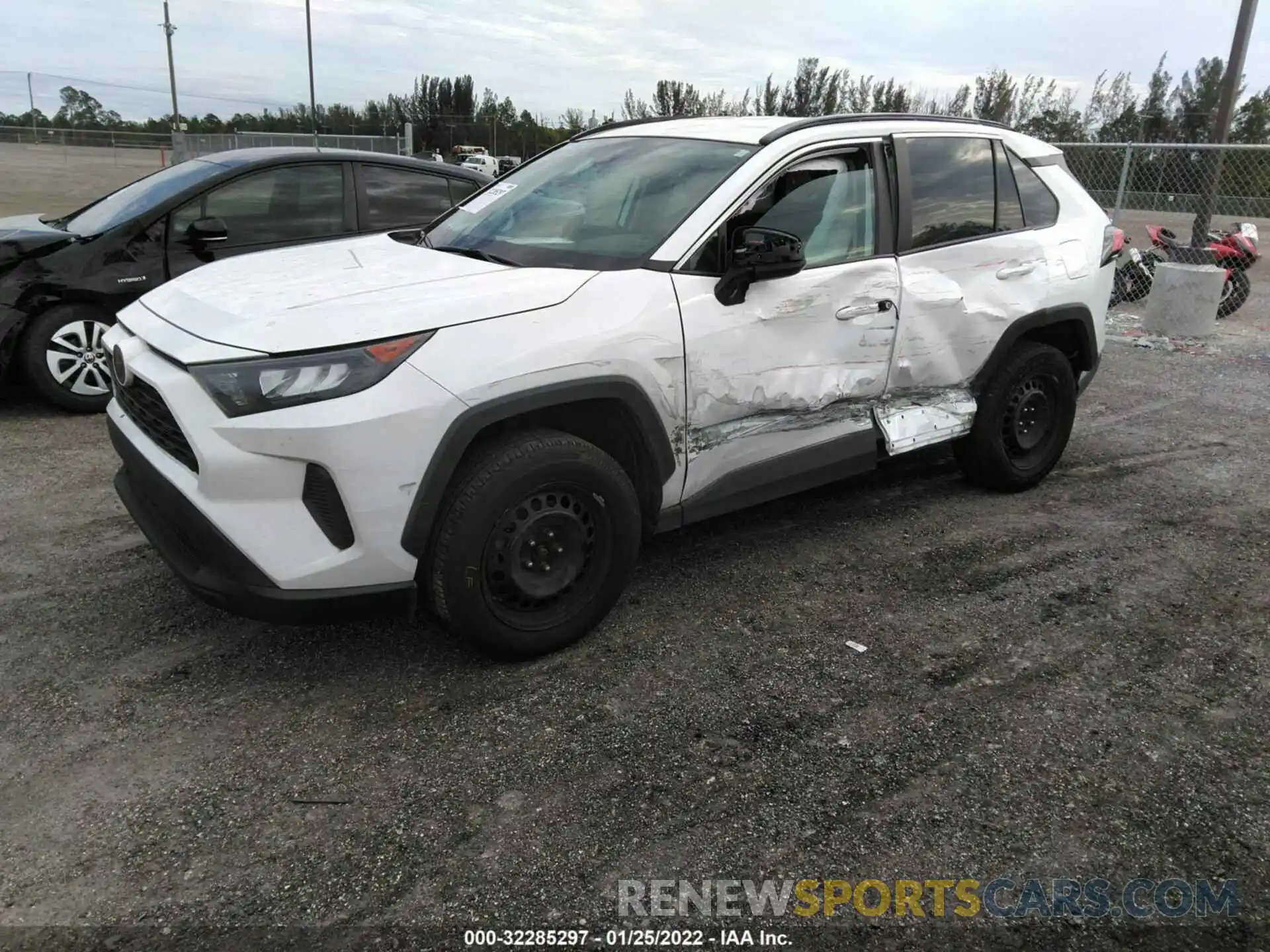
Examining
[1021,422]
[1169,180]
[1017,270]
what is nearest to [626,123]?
[1017,270]

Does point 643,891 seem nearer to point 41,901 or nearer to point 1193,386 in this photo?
point 41,901

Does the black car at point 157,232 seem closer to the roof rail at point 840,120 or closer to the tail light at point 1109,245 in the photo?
the roof rail at point 840,120

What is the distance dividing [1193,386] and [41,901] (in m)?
7.94

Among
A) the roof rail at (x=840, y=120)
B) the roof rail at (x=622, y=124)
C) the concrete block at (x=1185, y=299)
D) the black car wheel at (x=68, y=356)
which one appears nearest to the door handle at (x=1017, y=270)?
the roof rail at (x=840, y=120)

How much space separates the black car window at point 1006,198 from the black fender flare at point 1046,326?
0.45m

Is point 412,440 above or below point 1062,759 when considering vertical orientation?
above

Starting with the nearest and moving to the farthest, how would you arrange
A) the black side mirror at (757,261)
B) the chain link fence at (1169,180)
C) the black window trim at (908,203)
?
1. the black side mirror at (757,261)
2. the black window trim at (908,203)
3. the chain link fence at (1169,180)

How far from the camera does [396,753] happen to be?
2.73 meters

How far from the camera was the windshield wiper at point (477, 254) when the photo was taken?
11.2 feet

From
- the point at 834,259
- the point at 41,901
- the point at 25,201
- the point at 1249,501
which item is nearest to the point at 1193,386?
the point at 1249,501

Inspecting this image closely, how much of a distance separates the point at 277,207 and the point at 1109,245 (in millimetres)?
4975

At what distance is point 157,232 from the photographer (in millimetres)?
5730

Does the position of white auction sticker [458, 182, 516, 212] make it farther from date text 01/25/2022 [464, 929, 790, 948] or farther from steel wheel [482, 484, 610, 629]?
date text 01/25/2022 [464, 929, 790, 948]

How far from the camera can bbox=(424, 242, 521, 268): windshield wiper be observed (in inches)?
135
